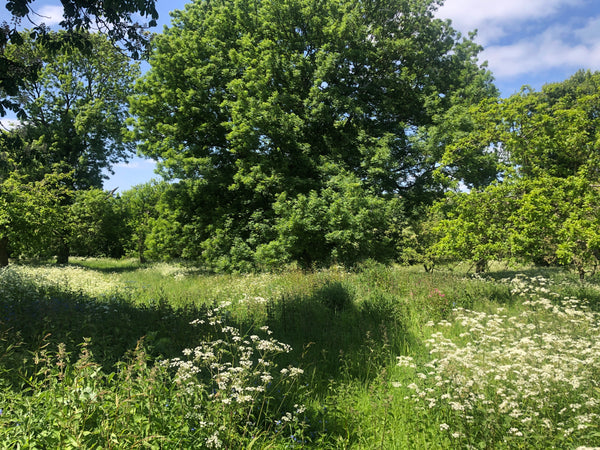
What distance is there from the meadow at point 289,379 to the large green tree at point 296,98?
8.45m

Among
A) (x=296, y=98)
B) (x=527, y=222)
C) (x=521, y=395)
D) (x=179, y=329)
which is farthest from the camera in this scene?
(x=296, y=98)

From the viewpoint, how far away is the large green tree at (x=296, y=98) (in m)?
15.2

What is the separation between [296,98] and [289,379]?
13.5 meters

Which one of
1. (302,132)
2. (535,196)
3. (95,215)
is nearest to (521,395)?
(535,196)

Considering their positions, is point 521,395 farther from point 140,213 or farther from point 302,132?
point 140,213

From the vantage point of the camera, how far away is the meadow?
296cm

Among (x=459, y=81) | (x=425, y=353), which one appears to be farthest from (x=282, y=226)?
(x=459, y=81)

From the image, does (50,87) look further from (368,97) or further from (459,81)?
(459,81)

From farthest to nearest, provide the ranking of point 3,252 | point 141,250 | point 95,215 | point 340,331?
point 141,250 → point 95,215 → point 3,252 → point 340,331

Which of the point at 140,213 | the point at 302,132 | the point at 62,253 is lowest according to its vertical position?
the point at 62,253

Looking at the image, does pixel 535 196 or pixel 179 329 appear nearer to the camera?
pixel 179 329

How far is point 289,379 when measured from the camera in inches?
182

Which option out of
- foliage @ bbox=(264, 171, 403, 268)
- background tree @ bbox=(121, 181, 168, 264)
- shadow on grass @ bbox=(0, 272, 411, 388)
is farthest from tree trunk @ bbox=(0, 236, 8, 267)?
foliage @ bbox=(264, 171, 403, 268)

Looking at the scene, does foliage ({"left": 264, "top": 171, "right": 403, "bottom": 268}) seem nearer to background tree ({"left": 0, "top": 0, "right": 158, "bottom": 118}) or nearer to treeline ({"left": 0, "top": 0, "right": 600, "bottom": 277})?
treeline ({"left": 0, "top": 0, "right": 600, "bottom": 277})
